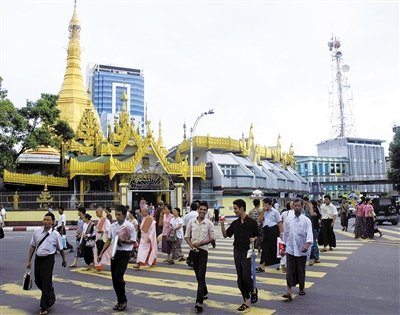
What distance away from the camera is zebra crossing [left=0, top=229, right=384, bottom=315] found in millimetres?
6688

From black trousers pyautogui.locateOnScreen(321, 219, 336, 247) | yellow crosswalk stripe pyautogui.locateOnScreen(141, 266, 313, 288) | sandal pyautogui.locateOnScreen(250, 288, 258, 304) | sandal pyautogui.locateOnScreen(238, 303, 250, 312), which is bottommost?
yellow crosswalk stripe pyautogui.locateOnScreen(141, 266, 313, 288)

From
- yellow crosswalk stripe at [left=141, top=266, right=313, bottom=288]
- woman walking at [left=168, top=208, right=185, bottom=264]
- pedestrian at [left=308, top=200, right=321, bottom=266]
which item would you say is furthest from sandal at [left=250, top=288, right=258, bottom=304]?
woman walking at [left=168, top=208, right=185, bottom=264]

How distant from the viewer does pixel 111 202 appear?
91.9 feet

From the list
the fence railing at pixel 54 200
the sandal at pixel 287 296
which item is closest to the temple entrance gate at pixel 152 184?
the fence railing at pixel 54 200

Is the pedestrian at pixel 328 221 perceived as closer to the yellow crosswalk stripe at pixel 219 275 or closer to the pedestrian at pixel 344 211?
the yellow crosswalk stripe at pixel 219 275

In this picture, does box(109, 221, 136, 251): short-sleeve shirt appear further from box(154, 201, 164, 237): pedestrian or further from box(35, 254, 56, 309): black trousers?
box(154, 201, 164, 237): pedestrian

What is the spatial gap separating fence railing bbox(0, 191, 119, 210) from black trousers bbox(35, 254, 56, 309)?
2115cm

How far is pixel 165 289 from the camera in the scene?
803 centimetres

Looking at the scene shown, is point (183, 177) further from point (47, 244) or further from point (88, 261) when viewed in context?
point (47, 244)

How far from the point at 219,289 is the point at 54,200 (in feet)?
75.6

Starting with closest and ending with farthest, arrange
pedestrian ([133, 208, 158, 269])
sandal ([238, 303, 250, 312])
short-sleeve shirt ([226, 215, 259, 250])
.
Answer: sandal ([238, 303, 250, 312]), short-sleeve shirt ([226, 215, 259, 250]), pedestrian ([133, 208, 158, 269])

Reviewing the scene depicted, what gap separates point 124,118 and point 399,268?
86.5 feet

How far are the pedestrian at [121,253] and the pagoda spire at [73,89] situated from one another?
109ft

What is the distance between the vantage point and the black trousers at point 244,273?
641 centimetres
